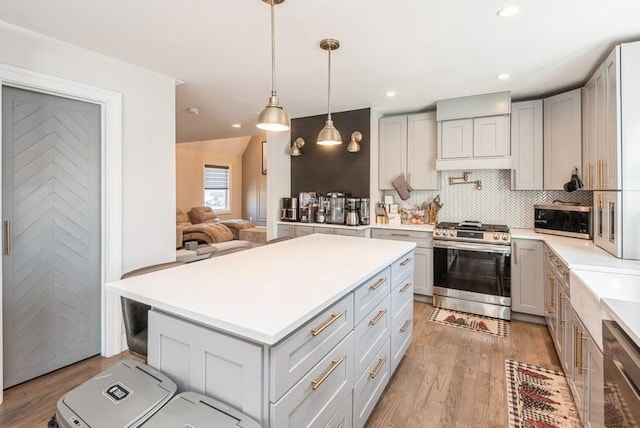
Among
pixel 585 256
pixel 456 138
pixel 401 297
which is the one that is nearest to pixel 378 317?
pixel 401 297

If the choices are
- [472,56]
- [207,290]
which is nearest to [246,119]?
[472,56]

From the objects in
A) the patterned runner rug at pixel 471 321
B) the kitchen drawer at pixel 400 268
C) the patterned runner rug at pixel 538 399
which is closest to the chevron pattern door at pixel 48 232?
the kitchen drawer at pixel 400 268

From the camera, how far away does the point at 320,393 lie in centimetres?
129

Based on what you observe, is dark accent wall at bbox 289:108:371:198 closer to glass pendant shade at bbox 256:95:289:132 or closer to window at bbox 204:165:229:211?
glass pendant shade at bbox 256:95:289:132

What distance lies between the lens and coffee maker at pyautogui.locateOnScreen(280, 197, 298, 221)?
4715 millimetres

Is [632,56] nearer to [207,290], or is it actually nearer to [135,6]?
[207,290]

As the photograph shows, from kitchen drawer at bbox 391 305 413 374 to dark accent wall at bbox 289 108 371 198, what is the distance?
2.11 meters

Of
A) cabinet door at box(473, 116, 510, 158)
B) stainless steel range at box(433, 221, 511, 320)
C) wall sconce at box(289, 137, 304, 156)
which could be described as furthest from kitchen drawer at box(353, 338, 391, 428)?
wall sconce at box(289, 137, 304, 156)

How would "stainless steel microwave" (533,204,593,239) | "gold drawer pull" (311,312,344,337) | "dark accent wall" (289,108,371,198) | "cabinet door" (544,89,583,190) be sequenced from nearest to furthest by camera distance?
"gold drawer pull" (311,312,344,337)
"stainless steel microwave" (533,204,593,239)
"cabinet door" (544,89,583,190)
"dark accent wall" (289,108,371,198)

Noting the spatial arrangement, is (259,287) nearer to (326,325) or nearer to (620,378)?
(326,325)

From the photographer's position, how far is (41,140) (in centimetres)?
226

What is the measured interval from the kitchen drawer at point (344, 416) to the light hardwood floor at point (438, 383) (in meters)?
0.41

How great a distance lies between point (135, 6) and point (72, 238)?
174 cm

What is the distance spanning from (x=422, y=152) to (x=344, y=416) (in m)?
3.36
